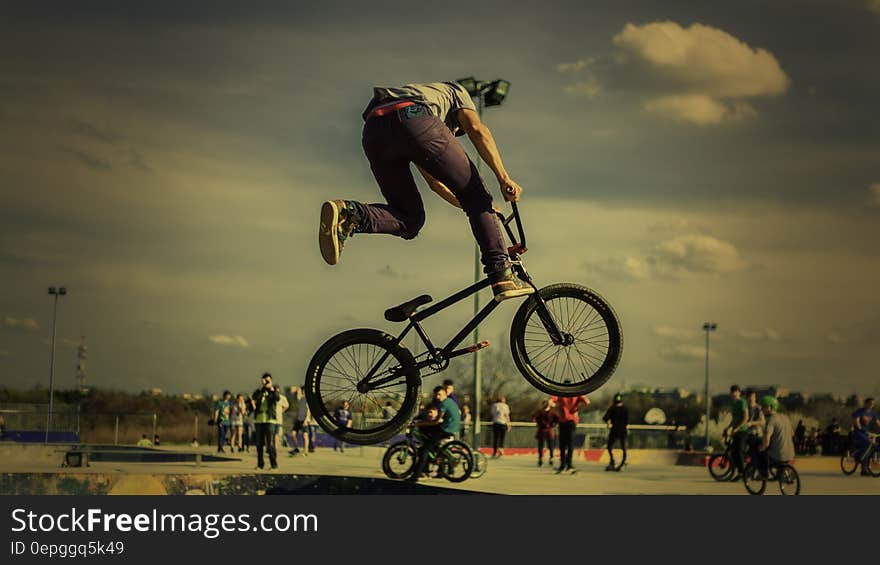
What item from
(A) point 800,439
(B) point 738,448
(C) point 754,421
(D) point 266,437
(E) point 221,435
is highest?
(C) point 754,421

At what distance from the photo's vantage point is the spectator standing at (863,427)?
29266 millimetres

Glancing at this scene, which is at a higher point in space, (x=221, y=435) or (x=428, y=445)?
(x=428, y=445)

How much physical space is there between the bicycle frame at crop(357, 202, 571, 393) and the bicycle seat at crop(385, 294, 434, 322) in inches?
1.3

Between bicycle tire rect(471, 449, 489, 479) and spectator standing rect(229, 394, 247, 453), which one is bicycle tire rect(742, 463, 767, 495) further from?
spectator standing rect(229, 394, 247, 453)

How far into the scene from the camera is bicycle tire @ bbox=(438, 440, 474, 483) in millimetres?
22422

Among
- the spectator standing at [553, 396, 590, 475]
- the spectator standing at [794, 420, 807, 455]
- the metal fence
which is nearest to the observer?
the spectator standing at [553, 396, 590, 475]

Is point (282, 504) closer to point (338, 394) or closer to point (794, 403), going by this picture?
point (338, 394)

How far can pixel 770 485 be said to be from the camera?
23.8 m

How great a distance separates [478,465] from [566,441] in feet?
8.09

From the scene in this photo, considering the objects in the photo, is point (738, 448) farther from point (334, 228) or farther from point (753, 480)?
point (334, 228)

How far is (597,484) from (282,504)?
7911mm

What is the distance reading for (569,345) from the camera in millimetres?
6691

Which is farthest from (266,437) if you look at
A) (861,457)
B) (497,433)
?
(861,457)

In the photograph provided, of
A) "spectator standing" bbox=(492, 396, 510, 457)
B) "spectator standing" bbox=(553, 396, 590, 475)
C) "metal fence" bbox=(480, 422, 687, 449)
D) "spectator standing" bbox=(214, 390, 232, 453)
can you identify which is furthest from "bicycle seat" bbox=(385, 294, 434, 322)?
"metal fence" bbox=(480, 422, 687, 449)
